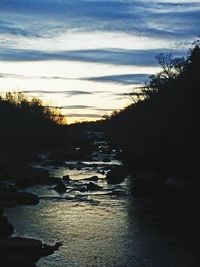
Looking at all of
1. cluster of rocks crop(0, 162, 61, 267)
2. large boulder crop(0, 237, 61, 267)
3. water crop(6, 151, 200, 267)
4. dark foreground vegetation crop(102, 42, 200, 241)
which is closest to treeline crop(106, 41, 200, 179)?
dark foreground vegetation crop(102, 42, 200, 241)

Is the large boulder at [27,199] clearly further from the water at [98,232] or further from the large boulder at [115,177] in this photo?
the large boulder at [115,177]

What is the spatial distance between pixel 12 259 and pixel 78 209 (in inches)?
556

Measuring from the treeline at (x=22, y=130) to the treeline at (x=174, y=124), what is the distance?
2398 cm

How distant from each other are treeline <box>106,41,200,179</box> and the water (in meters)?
7.36

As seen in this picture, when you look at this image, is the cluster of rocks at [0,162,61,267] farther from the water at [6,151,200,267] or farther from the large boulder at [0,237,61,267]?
the water at [6,151,200,267]

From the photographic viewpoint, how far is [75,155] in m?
94.5

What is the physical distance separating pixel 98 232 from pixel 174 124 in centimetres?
1958

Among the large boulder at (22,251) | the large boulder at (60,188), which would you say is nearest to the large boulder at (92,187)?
the large boulder at (60,188)

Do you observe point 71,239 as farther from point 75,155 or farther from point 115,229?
point 75,155

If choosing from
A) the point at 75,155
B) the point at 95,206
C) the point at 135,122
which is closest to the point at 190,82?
the point at 95,206

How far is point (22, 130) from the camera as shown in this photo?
91.6m

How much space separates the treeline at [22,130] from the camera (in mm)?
85506

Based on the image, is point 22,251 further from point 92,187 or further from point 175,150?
point 175,150

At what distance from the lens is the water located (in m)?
24.5
